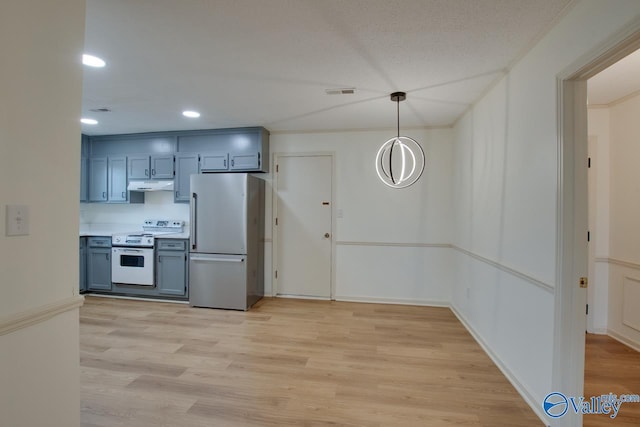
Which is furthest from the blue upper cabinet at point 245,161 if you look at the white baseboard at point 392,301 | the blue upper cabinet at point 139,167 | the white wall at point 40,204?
the white wall at point 40,204

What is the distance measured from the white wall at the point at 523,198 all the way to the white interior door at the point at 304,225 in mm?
1907

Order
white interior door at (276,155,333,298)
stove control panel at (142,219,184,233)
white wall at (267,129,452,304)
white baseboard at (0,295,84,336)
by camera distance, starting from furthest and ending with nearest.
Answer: stove control panel at (142,219,184,233)
white interior door at (276,155,333,298)
white wall at (267,129,452,304)
white baseboard at (0,295,84,336)

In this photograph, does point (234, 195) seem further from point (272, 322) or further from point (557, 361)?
point (557, 361)

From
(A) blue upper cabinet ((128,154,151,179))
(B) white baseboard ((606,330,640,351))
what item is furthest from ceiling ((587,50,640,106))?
(A) blue upper cabinet ((128,154,151,179))

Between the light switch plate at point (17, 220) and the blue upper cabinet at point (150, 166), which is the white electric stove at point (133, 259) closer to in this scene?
the blue upper cabinet at point (150, 166)

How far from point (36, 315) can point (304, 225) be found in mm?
3178

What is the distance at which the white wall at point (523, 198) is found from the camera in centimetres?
161

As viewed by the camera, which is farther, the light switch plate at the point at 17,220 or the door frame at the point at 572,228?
the door frame at the point at 572,228

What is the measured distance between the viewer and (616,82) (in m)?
2.48

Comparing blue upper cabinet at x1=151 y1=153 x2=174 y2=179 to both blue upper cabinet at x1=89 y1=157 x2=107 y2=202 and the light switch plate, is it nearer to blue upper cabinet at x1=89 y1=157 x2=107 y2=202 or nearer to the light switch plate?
blue upper cabinet at x1=89 y1=157 x2=107 y2=202

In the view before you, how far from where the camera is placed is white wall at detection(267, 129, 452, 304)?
12.8 ft

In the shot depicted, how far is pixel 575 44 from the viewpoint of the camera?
153 centimetres

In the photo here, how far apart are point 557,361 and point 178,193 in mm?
4475

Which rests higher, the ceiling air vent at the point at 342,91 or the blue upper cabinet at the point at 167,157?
the ceiling air vent at the point at 342,91
